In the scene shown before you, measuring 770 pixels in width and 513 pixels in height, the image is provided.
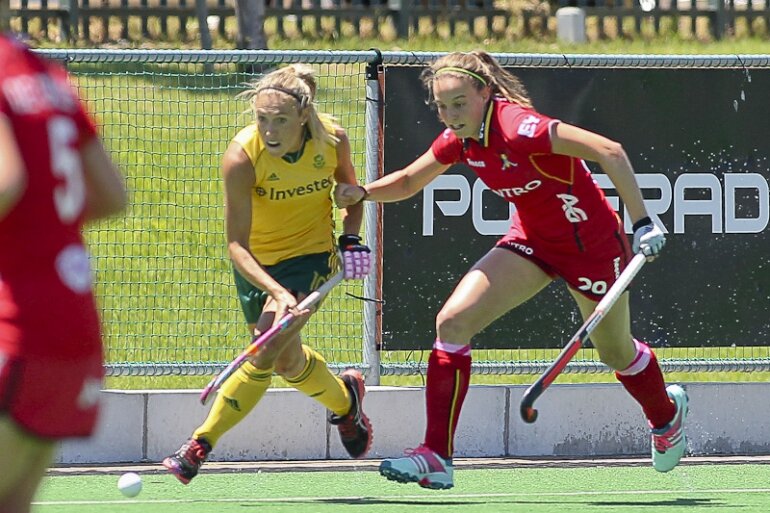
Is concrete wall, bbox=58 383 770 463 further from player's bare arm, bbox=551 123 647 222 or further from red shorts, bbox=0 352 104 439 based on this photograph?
red shorts, bbox=0 352 104 439

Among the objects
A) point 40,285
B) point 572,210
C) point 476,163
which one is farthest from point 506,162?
point 40,285

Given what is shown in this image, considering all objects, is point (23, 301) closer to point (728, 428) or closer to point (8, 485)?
point (8, 485)

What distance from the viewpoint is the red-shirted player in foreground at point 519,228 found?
6.04 m

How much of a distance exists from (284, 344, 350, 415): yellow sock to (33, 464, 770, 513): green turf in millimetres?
376

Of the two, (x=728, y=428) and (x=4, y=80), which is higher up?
(x=4, y=80)

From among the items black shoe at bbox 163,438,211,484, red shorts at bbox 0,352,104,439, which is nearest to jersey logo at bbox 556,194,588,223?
black shoe at bbox 163,438,211,484

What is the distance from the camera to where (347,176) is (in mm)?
6656

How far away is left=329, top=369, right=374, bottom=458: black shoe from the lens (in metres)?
6.88

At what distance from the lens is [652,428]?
262 inches

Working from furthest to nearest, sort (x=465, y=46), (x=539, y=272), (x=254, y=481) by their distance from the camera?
(x=465, y=46), (x=254, y=481), (x=539, y=272)

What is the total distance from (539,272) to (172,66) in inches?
113

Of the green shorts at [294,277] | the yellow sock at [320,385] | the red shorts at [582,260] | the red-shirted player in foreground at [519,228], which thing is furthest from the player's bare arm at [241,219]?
the red shorts at [582,260]

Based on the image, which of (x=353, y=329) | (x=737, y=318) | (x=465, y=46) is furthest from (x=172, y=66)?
(x=465, y=46)

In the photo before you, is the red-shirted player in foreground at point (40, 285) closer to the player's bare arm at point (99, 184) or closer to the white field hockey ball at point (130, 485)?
the player's bare arm at point (99, 184)
